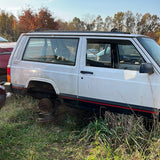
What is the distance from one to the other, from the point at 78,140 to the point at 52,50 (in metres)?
2.00

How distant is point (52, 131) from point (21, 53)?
193 cm

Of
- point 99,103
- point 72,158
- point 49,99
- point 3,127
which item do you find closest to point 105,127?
point 99,103

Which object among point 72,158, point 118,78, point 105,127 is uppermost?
point 118,78

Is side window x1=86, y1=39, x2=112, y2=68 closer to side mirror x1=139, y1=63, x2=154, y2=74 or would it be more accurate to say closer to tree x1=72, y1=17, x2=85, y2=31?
side mirror x1=139, y1=63, x2=154, y2=74

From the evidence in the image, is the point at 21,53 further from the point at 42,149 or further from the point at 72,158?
the point at 72,158

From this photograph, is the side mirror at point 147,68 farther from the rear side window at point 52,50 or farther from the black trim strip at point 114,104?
the rear side window at point 52,50

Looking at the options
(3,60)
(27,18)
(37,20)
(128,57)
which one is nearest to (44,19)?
(37,20)

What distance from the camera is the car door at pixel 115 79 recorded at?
296 cm

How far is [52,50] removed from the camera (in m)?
3.75

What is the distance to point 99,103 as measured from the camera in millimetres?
3275

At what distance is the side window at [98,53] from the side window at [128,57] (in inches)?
8.4

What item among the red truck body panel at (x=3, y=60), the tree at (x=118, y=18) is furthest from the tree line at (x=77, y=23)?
the red truck body panel at (x=3, y=60)

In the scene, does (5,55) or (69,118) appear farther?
(5,55)

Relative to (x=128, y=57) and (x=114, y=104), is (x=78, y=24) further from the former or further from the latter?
(x=114, y=104)
